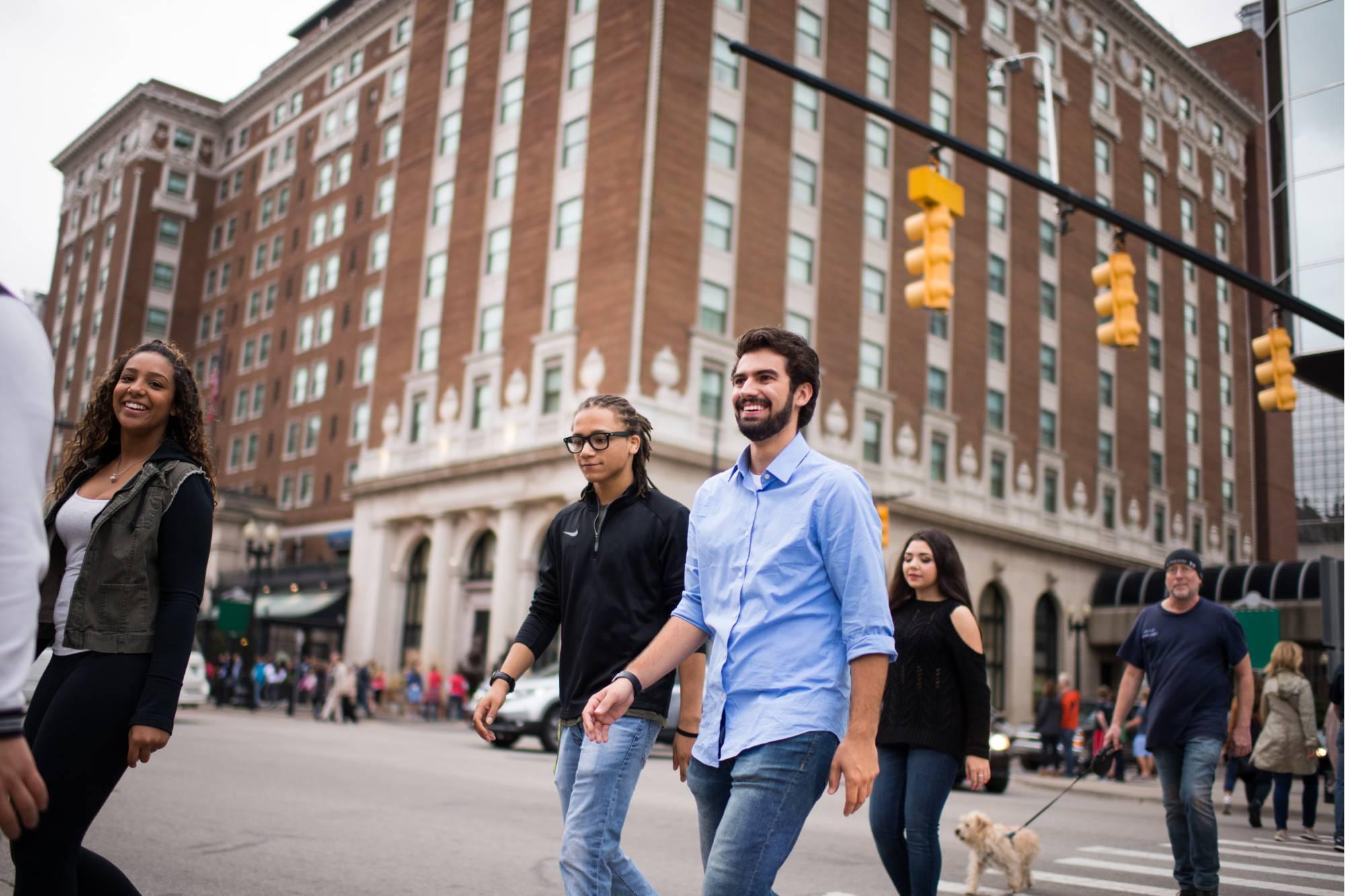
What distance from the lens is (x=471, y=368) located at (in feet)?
134

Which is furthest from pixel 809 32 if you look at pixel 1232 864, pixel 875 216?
pixel 1232 864

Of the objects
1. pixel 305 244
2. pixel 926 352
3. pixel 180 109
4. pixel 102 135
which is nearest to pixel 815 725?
pixel 926 352

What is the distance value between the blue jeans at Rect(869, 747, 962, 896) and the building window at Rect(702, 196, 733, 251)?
107ft

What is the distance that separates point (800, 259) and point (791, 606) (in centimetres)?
3761

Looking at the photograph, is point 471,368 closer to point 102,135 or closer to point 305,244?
point 305,244

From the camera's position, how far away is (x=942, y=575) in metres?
6.16

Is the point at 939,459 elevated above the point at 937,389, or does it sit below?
below

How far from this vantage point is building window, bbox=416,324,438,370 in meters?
43.0

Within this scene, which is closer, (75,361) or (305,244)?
(305,244)

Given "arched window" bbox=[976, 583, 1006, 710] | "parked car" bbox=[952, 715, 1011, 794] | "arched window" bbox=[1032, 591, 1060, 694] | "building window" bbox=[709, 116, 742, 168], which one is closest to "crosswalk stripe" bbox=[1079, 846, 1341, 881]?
"parked car" bbox=[952, 715, 1011, 794]

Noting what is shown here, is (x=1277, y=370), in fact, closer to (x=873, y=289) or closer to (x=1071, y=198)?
(x=1071, y=198)

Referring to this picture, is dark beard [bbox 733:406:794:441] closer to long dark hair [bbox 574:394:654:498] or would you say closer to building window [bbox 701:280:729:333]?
long dark hair [bbox 574:394:654:498]

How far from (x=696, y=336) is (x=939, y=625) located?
30.8 meters

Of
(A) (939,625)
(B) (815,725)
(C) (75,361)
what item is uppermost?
(C) (75,361)
